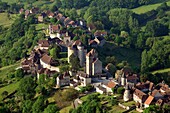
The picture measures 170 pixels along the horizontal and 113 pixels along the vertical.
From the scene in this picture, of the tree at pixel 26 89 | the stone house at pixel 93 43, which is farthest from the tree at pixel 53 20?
the tree at pixel 26 89

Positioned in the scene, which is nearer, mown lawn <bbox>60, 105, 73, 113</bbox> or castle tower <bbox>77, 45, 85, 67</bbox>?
mown lawn <bbox>60, 105, 73, 113</bbox>

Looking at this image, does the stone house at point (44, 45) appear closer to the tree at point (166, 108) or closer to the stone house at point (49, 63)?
the stone house at point (49, 63)

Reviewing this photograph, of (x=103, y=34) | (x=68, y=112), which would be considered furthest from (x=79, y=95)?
(x=103, y=34)

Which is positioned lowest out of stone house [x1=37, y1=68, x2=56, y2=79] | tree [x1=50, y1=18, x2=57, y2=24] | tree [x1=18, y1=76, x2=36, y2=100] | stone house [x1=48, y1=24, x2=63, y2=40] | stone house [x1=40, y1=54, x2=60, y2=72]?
tree [x1=18, y1=76, x2=36, y2=100]

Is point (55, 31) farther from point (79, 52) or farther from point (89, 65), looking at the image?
point (89, 65)

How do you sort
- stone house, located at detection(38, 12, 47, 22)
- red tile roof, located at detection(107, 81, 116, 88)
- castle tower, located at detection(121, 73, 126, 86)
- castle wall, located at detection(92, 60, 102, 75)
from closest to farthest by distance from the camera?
1. red tile roof, located at detection(107, 81, 116, 88)
2. castle tower, located at detection(121, 73, 126, 86)
3. castle wall, located at detection(92, 60, 102, 75)
4. stone house, located at detection(38, 12, 47, 22)

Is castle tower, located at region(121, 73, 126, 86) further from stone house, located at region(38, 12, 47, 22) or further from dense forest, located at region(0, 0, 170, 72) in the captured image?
stone house, located at region(38, 12, 47, 22)

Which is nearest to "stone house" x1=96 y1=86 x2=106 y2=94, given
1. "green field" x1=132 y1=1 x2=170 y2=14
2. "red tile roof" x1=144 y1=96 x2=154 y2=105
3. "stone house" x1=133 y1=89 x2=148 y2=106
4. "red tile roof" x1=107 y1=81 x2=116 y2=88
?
"red tile roof" x1=107 y1=81 x2=116 y2=88

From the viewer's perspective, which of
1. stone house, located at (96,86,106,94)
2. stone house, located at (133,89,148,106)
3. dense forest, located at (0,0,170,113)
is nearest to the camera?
stone house, located at (133,89,148,106)
